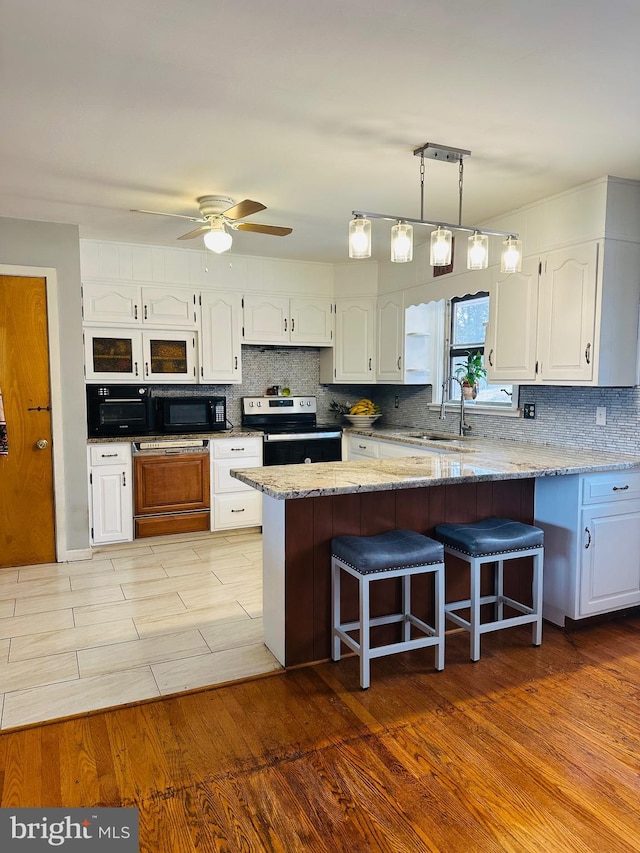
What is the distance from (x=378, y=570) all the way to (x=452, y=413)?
8.86ft

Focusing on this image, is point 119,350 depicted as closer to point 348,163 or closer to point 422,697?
point 348,163

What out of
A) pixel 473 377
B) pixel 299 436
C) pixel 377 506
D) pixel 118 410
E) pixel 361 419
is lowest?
pixel 377 506

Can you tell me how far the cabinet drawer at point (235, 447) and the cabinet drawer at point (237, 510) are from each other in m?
0.34

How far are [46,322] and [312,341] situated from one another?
7.61ft

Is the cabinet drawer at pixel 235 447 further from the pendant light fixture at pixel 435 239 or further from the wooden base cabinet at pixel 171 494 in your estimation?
the pendant light fixture at pixel 435 239

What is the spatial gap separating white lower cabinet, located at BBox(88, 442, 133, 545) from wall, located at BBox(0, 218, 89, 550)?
18 cm

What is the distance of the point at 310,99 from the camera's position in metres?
2.31

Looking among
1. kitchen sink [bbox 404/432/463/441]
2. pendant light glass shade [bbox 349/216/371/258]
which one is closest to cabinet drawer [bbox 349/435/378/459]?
kitchen sink [bbox 404/432/463/441]

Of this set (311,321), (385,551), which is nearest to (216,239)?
(385,551)

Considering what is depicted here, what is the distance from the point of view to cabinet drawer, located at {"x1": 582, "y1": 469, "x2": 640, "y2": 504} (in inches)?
117

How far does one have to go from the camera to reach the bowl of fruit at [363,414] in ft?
18.1

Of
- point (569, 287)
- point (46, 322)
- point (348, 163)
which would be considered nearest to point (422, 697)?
point (569, 287)

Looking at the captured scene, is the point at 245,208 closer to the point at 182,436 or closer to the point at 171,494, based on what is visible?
the point at 182,436

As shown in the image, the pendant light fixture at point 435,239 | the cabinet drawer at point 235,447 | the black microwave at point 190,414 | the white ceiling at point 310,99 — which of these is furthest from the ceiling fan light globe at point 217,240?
the cabinet drawer at point 235,447
